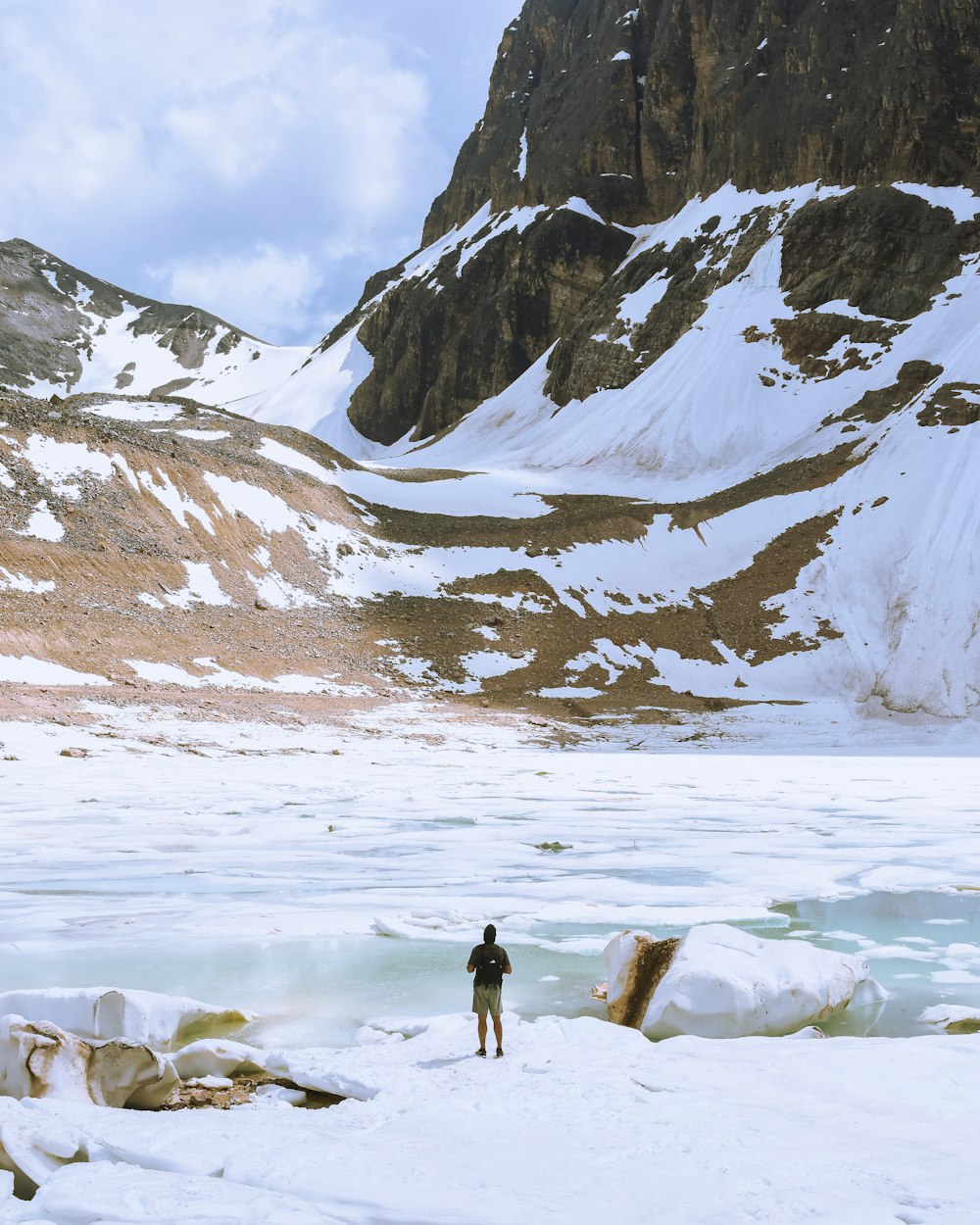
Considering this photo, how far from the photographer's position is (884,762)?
2334 cm

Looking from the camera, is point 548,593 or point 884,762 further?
point 548,593

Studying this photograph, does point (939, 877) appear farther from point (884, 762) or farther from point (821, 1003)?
point (884, 762)

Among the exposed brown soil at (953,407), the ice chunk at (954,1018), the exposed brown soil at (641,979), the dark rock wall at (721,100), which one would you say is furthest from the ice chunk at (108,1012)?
the dark rock wall at (721,100)

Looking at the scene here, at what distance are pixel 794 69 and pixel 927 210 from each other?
1699cm

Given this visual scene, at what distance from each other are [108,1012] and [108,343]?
173 m

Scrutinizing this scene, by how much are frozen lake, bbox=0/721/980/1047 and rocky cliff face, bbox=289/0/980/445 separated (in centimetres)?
5432

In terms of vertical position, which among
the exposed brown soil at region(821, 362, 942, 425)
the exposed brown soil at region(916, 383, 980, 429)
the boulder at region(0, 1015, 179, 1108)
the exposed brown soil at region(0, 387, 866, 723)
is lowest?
the boulder at region(0, 1015, 179, 1108)

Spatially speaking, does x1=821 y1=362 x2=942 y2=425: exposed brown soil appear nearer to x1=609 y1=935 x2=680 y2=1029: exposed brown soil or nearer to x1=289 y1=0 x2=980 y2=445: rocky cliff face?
x1=289 y1=0 x2=980 y2=445: rocky cliff face

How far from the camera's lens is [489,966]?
17.1 feet

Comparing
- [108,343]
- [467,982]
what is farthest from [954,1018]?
[108,343]

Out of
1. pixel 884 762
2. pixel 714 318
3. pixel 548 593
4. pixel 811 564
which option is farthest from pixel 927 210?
pixel 884 762

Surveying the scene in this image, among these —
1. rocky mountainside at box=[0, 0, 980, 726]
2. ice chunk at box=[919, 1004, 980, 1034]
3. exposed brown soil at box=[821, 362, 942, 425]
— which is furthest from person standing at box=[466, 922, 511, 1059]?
exposed brown soil at box=[821, 362, 942, 425]

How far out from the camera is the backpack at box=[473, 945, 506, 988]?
5156 millimetres

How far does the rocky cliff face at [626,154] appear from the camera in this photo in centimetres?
6469
